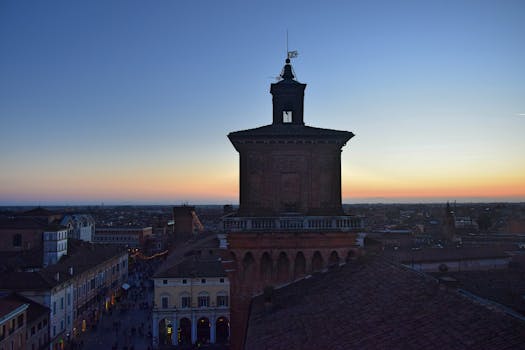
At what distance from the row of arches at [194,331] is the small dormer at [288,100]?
31625 millimetres

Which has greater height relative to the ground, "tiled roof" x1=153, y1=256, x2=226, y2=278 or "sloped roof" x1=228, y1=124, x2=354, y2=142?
"sloped roof" x1=228, y1=124, x2=354, y2=142

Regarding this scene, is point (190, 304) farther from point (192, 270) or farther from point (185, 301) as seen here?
point (192, 270)

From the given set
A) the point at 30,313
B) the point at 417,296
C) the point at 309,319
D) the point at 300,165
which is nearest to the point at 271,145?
the point at 300,165

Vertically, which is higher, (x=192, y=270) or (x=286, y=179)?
(x=286, y=179)

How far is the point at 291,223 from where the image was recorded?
17.8m

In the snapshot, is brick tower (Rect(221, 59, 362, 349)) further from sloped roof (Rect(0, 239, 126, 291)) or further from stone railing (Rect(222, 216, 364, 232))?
sloped roof (Rect(0, 239, 126, 291))

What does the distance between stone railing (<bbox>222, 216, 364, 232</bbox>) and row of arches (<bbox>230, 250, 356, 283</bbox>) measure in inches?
37.0

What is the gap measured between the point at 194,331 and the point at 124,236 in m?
82.1

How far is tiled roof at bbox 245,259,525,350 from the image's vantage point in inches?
327

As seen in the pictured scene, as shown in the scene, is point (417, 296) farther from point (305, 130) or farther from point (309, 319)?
point (305, 130)

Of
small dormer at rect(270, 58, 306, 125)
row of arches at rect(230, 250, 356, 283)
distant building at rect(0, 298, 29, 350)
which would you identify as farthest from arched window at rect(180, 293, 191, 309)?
row of arches at rect(230, 250, 356, 283)

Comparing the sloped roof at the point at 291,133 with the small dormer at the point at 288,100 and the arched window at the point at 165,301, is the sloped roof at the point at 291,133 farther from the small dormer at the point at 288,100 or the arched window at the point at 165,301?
the arched window at the point at 165,301

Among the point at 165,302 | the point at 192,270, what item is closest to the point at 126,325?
the point at 165,302

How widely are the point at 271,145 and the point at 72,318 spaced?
38.0 metres
